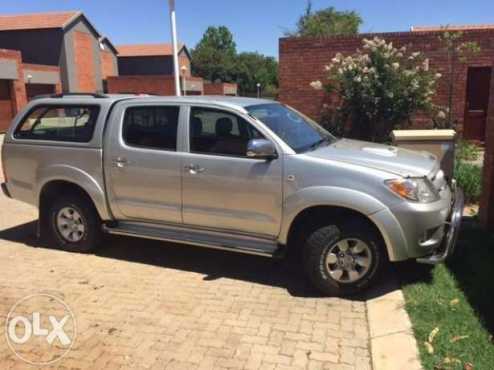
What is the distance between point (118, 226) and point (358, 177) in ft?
9.42

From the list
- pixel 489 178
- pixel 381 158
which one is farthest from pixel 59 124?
pixel 489 178

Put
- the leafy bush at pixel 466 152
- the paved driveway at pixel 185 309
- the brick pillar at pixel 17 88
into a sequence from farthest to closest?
the brick pillar at pixel 17 88, the leafy bush at pixel 466 152, the paved driveway at pixel 185 309

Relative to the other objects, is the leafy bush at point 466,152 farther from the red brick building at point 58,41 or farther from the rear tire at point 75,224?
the red brick building at point 58,41

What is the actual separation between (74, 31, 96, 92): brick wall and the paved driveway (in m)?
43.7

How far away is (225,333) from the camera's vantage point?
3910mm

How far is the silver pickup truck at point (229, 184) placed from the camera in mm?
4242

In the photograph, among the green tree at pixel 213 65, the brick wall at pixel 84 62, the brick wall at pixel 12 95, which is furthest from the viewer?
the green tree at pixel 213 65

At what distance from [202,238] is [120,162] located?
1287 mm

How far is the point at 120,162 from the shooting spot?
5.29 metres

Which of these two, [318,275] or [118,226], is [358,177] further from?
[118,226]

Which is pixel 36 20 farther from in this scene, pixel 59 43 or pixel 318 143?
pixel 318 143

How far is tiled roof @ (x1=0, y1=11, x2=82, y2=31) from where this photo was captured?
1769 inches

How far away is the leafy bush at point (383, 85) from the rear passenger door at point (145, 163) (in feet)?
22.3

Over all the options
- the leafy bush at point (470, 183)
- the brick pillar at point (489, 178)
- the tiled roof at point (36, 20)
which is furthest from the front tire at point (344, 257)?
the tiled roof at point (36, 20)
